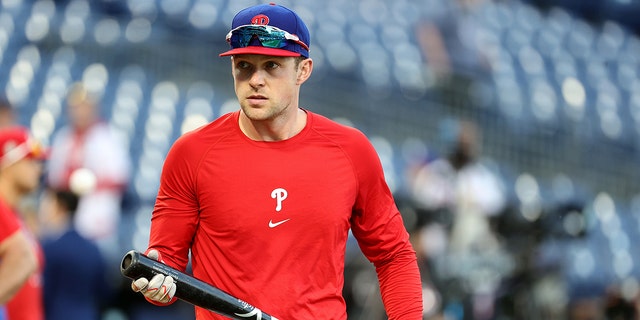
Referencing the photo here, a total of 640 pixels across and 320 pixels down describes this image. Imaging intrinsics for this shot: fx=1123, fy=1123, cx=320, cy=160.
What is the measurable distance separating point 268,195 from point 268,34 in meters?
0.55

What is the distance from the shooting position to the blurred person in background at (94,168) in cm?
866

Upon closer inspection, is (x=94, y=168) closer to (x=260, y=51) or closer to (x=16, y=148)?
(x=16, y=148)

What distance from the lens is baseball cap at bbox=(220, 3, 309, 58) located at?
3680mm

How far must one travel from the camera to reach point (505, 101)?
11.7 metres

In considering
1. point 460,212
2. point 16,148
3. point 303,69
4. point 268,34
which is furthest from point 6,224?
point 460,212

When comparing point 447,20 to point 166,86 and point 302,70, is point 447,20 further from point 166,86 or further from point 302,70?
point 302,70

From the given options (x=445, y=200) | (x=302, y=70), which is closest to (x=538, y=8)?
(x=445, y=200)

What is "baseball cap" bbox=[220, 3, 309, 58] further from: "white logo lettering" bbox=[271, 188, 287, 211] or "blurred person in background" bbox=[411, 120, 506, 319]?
"blurred person in background" bbox=[411, 120, 506, 319]

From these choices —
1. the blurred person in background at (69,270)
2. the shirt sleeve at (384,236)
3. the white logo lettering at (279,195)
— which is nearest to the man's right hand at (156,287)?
the white logo lettering at (279,195)

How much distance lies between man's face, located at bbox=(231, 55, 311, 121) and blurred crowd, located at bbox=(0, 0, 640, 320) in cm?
404

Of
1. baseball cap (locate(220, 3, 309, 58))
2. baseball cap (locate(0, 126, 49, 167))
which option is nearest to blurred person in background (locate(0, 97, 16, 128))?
baseball cap (locate(0, 126, 49, 167))

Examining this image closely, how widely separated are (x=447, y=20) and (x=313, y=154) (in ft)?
24.6

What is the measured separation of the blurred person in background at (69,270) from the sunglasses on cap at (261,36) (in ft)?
13.4

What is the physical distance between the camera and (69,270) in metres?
7.52
